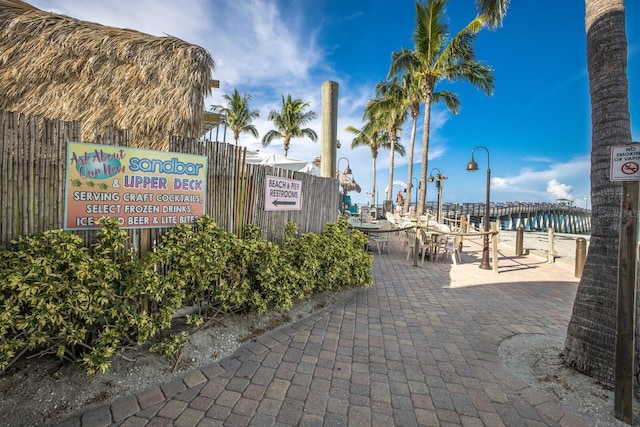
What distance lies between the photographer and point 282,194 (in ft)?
14.4

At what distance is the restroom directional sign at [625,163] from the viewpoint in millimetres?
2127

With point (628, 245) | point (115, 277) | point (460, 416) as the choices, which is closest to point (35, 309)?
point (115, 277)

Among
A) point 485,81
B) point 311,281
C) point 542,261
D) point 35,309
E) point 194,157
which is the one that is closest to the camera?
point 35,309

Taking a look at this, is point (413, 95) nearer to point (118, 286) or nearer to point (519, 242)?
point (519, 242)

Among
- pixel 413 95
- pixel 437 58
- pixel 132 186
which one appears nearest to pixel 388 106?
pixel 413 95

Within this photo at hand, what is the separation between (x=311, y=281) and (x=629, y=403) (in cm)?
317

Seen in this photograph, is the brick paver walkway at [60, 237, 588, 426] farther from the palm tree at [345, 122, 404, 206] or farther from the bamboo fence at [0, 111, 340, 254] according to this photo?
the palm tree at [345, 122, 404, 206]

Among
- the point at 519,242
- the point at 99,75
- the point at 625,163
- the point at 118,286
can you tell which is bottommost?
the point at 519,242

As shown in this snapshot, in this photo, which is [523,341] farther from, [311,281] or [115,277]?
[115,277]

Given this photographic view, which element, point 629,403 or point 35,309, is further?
point 629,403

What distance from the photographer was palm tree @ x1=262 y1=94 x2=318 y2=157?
25891 mm

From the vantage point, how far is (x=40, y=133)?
7.61 feet

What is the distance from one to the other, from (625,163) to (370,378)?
107 inches

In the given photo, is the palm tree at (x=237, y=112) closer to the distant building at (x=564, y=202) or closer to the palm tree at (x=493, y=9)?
the palm tree at (x=493, y=9)
